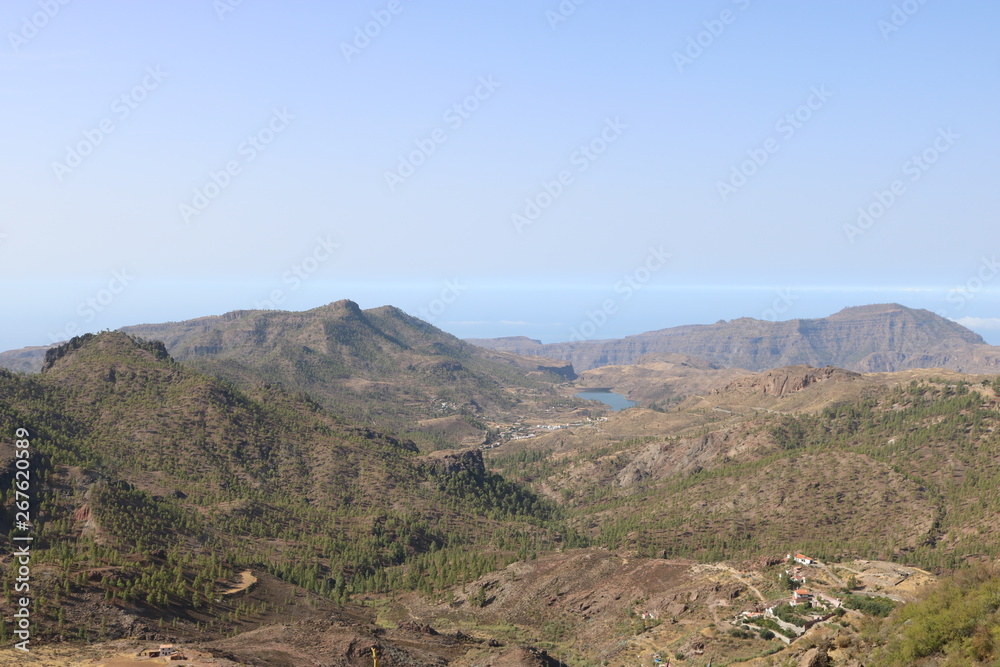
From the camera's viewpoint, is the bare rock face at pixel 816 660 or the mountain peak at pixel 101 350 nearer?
the bare rock face at pixel 816 660

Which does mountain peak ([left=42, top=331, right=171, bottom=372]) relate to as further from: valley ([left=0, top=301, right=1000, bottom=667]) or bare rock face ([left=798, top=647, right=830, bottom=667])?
bare rock face ([left=798, top=647, right=830, bottom=667])

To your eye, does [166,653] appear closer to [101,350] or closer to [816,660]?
[816,660]

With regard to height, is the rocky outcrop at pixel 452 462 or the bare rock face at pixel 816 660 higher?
the rocky outcrop at pixel 452 462

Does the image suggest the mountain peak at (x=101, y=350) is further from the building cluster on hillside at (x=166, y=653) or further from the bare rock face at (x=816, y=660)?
the bare rock face at (x=816, y=660)

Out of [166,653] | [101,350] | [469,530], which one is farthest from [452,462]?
[166,653]

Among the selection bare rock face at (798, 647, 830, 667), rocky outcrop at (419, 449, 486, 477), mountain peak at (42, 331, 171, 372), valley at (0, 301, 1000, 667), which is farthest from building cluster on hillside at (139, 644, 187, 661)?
mountain peak at (42, 331, 171, 372)

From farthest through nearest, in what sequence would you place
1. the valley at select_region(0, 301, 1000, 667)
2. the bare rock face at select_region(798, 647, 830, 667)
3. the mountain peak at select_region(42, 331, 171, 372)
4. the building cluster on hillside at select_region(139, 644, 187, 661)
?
the mountain peak at select_region(42, 331, 171, 372), the valley at select_region(0, 301, 1000, 667), the building cluster on hillside at select_region(139, 644, 187, 661), the bare rock face at select_region(798, 647, 830, 667)

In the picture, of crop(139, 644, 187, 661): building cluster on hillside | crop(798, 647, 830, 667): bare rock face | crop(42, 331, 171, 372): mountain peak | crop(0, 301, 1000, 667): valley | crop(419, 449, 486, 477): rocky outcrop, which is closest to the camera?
crop(798, 647, 830, 667): bare rock face

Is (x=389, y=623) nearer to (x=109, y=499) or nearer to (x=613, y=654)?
(x=613, y=654)

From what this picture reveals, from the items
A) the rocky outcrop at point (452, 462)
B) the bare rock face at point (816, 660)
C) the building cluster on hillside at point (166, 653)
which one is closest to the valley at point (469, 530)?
the bare rock face at point (816, 660)

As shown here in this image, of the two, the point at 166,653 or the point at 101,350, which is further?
the point at 101,350

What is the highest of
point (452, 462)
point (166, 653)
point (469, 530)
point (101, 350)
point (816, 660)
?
point (101, 350)
